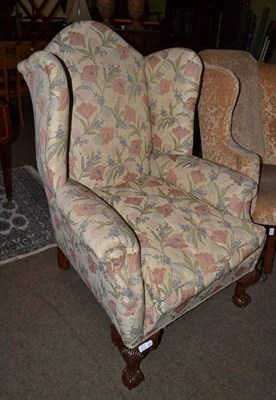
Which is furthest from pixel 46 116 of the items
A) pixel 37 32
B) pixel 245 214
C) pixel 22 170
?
pixel 37 32

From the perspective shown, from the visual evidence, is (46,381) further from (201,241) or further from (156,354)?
(201,241)

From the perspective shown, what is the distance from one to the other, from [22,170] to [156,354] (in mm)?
1643

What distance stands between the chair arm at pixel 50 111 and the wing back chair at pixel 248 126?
2.17 ft

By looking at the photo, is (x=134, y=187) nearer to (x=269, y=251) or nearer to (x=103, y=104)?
(x=103, y=104)

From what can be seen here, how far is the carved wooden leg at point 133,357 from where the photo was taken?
100 cm

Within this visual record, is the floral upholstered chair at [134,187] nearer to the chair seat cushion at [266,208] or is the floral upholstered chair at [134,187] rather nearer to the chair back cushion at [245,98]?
the chair seat cushion at [266,208]

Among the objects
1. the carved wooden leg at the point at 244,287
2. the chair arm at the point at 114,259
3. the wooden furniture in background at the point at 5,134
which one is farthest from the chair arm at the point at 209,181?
the wooden furniture in background at the point at 5,134

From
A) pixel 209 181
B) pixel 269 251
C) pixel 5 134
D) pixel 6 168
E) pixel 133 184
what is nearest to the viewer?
pixel 209 181

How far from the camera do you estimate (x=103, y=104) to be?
124 centimetres

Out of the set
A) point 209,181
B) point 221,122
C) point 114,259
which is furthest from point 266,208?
point 114,259

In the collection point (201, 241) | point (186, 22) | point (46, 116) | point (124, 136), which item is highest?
point (186, 22)

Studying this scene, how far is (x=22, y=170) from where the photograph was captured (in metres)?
2.34

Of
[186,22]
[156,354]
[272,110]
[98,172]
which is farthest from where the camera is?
[186,22]

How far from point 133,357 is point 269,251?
78cm
